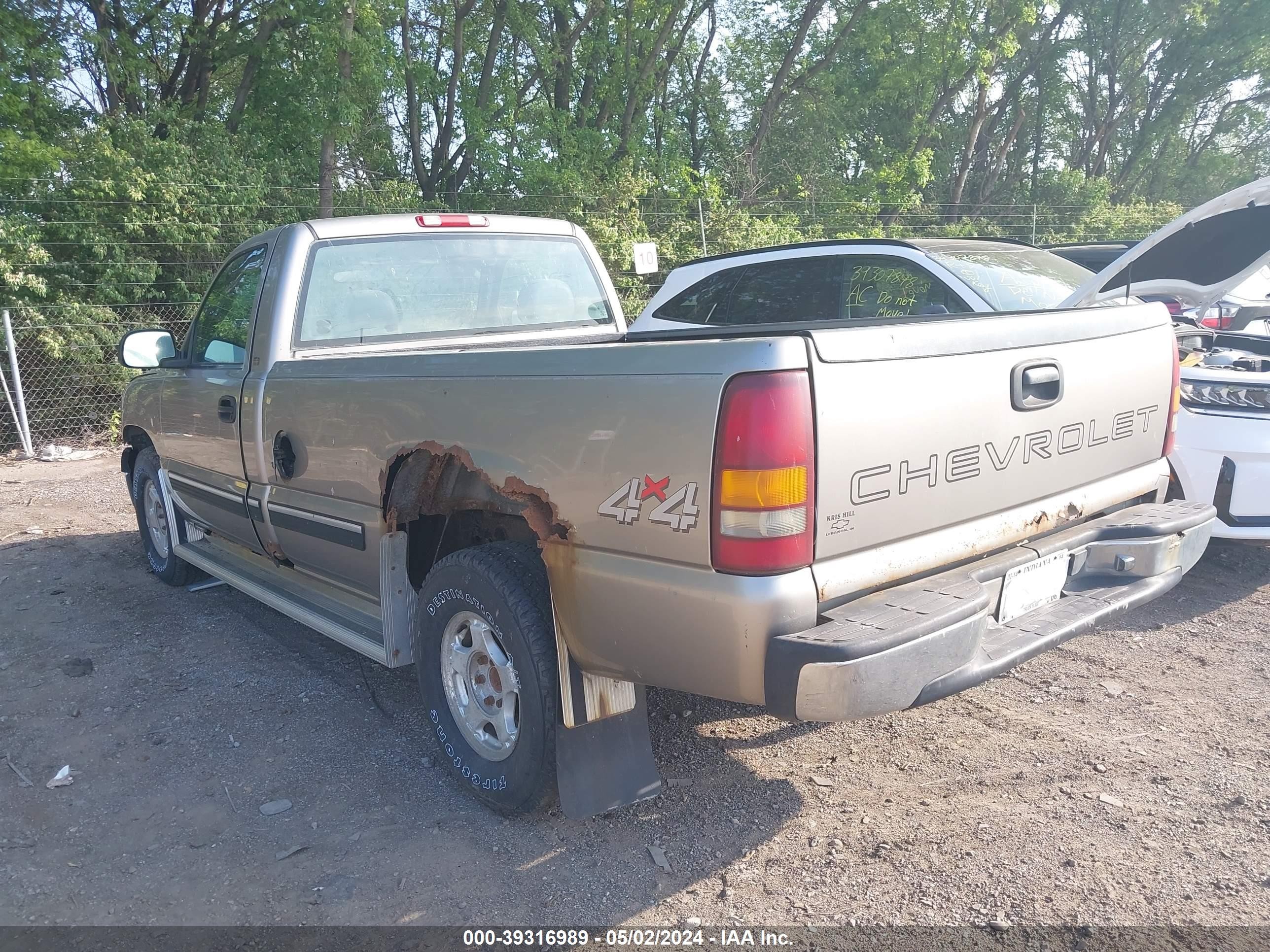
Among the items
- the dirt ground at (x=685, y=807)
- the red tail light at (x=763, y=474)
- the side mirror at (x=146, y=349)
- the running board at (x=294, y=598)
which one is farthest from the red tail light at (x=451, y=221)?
the red tail light at (x=763, y=474)

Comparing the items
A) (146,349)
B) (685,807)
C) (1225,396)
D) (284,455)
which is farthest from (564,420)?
(1225,396)

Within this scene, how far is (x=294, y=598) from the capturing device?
13.7 feet

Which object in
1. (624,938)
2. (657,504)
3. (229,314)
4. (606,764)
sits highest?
(229,314)

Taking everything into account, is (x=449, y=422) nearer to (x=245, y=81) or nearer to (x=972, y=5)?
(x=245, y=81)

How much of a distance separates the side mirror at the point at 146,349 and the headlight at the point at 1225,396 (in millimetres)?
5405

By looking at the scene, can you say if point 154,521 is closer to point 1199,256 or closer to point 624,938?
point 624,938

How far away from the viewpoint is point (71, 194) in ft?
35.3

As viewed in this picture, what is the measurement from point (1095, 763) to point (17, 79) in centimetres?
1635

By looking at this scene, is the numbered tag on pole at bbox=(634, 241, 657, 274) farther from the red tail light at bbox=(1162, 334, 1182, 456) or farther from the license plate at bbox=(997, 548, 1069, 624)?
the license plate at bbox=(997, 548, 1069, 624)

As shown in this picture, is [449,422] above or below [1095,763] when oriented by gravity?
above

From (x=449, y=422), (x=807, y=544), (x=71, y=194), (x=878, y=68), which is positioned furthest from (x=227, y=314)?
(x=878, y=68)

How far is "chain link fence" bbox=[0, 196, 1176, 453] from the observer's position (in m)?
10.5

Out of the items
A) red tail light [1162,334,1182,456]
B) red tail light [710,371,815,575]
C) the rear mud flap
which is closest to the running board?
the rear mud flap

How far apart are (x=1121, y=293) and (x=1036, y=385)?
10.3 feet
